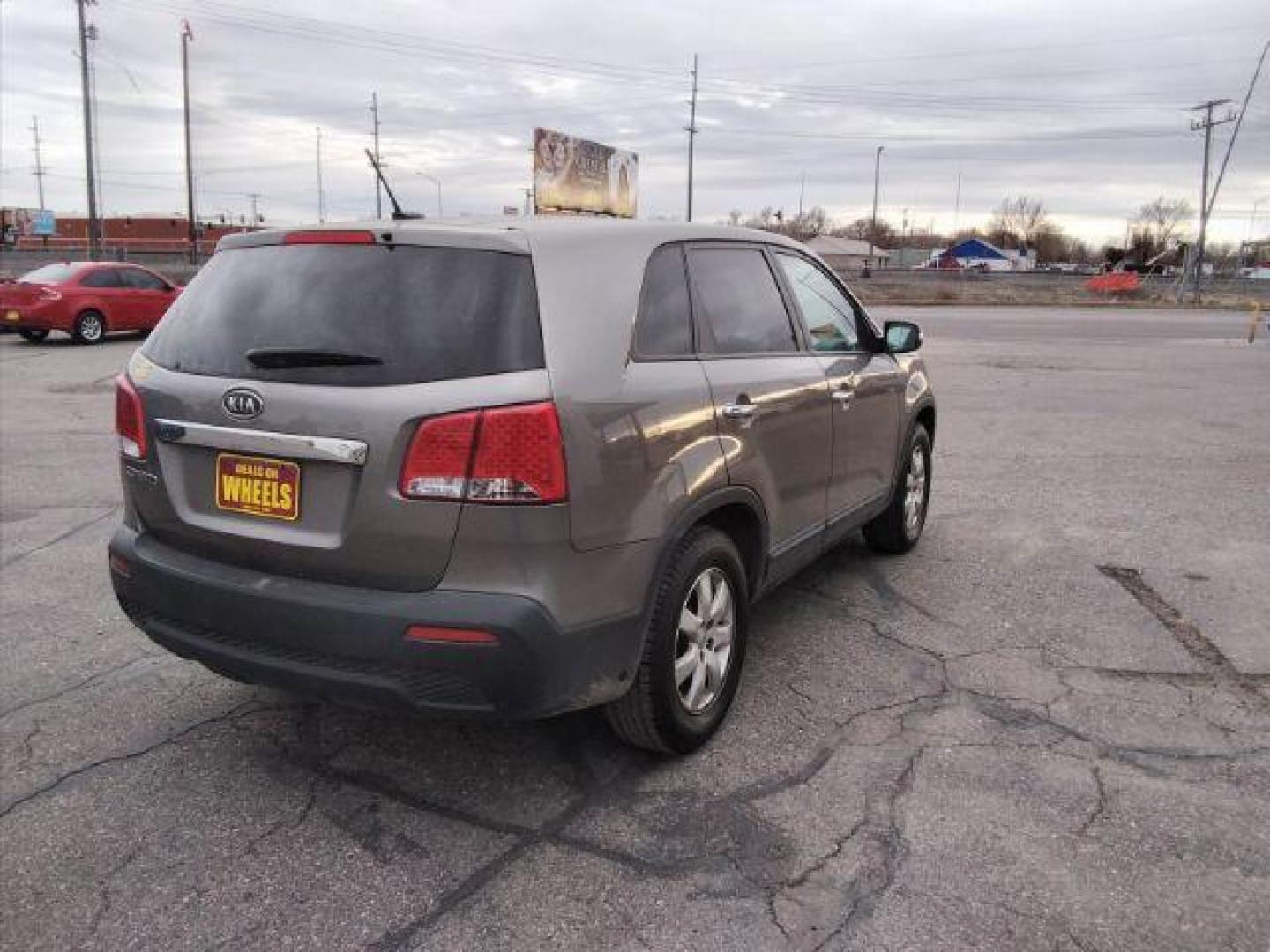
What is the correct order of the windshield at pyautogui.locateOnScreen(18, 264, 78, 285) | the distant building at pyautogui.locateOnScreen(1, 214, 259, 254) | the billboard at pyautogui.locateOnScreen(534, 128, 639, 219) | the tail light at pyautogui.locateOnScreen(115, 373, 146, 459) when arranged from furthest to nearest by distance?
the distant building at pyautogui.locateOnScreen(1, 214, 259, 254)
the billboard at pyautogui.locateOnScreen(534, 128, 639, 219)
the windshield at pyautogui.locateOnScreen(18, 264, 78, 285)
the tail light at pyautogui.locateOnScreen(115, 373, 146, 459)

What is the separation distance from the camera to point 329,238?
3.09 m

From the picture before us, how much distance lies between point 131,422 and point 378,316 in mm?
1036

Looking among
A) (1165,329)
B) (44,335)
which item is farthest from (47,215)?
(1165,329)

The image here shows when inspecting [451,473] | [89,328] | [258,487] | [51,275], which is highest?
[51,275]

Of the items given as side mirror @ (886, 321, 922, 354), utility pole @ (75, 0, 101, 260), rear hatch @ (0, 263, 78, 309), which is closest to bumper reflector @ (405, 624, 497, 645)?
side mirror @ (886, 321, 922, 354)

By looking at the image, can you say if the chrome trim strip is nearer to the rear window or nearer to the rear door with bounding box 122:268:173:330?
the rear window

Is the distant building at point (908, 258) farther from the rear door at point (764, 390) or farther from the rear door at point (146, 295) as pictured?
the rear door at point (764, 390)

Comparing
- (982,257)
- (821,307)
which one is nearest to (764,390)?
(821,307)

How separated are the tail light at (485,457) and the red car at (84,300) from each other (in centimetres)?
1778

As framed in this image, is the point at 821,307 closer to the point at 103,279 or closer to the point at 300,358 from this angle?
the point at 300,358

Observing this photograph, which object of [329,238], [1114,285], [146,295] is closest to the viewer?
[329,238]

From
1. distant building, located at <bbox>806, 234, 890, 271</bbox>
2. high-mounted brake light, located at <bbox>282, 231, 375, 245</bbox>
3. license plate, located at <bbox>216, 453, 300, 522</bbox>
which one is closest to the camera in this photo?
license plate, located at <bbox>216, 453, 300, 522</bbox>

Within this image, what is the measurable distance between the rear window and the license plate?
0.25 metres

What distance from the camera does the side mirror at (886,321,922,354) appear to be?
16.9 ft
